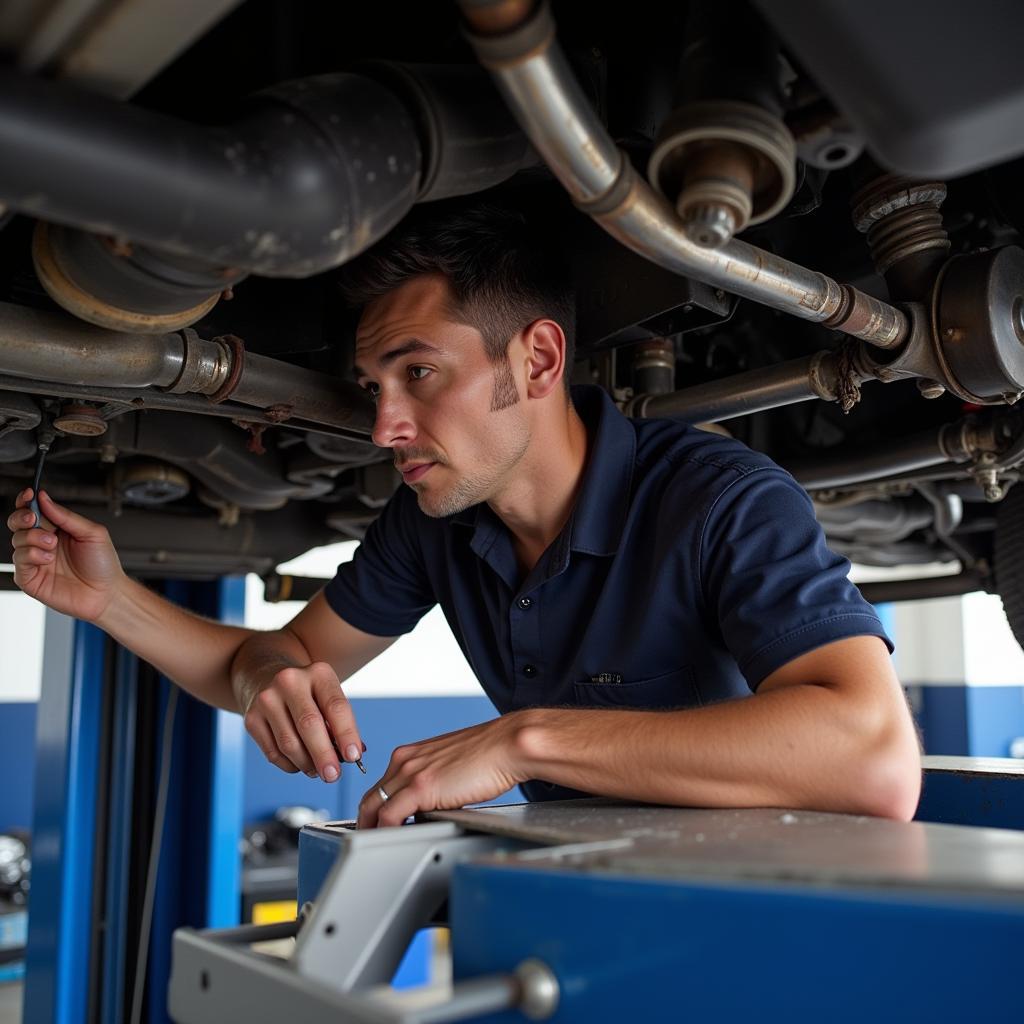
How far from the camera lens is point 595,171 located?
54 cm

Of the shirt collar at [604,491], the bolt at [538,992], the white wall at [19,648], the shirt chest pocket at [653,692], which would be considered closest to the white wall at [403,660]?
the white wall at [19,648]

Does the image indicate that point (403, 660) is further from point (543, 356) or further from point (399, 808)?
point (399, 808)

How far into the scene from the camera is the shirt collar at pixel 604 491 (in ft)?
3.35

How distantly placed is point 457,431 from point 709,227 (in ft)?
1.65

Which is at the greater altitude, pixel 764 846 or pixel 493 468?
pixel 493 468

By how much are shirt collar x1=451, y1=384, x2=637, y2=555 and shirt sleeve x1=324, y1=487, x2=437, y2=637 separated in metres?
0.14

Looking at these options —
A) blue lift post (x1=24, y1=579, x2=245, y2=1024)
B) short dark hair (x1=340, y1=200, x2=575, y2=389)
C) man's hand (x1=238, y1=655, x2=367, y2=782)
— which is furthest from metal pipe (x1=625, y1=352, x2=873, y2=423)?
blue lift post (x1=24, y1=579, x2=245, y2=1024)

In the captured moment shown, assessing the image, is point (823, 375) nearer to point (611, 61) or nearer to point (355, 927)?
point (611, 61)

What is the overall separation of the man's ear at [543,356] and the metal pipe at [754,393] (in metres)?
0.13

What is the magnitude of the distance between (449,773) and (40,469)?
54 cm

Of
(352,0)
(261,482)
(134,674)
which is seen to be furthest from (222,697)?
(352,0)

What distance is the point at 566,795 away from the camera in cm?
101

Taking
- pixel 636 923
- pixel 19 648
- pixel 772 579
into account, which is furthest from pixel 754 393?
pixel 19 648

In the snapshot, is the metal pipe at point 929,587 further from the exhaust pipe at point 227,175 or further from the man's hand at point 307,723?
the exhaust pipe at point 227,175
